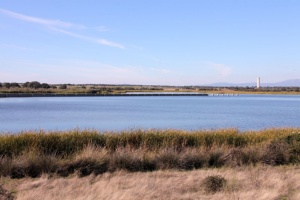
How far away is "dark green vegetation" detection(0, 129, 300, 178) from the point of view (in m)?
11.7

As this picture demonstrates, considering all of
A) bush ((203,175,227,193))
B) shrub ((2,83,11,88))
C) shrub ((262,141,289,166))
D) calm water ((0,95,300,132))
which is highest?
shrub ((2,83,11,88))

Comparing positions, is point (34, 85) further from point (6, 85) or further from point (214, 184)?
point (214, 184)

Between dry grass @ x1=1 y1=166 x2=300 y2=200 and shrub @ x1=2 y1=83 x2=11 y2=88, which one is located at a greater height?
shrub @ x1=2 y1=83 x2=11 y2=88

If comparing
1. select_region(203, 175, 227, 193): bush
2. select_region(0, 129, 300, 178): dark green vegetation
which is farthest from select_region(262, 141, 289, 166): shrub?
select_region(203, 175, 227, 193): bush

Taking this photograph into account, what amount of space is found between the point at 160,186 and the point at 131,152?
3.88 metres

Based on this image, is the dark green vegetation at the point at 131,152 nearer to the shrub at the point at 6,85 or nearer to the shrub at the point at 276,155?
the shrub at the point at 276,155

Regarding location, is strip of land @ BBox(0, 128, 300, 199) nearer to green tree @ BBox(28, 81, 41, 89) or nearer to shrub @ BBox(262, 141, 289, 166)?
shrub @ BBox(262, 141, 289, 166)

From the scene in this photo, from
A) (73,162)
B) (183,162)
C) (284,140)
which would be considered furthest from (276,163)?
(73,162)

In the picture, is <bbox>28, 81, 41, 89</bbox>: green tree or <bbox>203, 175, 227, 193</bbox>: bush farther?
<bbox>28, 81, 41, 89</bbox>: green tree

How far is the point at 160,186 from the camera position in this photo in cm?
940

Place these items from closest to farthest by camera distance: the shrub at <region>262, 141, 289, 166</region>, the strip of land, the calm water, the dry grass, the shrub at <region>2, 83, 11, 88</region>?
the dry grass
the strip of land
the shrub at <region>262, 141, 289, 166</region>
the calm water
the shrub at <region>2, 83, 11, 88</region>

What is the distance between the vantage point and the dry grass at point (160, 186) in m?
8.17

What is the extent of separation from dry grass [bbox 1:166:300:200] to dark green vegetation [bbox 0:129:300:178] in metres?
0.89

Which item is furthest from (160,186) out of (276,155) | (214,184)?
(276,155)
